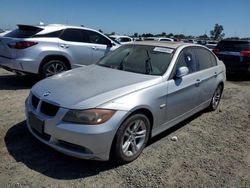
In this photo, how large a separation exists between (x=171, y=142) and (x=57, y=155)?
1786mm

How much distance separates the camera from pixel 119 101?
3344 millimetres

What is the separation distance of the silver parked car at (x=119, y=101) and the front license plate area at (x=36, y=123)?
13mm

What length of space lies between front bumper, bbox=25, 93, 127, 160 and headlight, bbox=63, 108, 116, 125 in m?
0.05

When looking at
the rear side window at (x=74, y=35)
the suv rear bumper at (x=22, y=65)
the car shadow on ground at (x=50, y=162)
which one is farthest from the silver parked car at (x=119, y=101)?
the rear side window at (x=74, y=35)

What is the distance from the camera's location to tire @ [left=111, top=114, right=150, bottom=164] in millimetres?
3363

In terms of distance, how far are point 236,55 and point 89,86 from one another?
8543 millimetres

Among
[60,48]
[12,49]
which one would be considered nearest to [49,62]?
[60,48]

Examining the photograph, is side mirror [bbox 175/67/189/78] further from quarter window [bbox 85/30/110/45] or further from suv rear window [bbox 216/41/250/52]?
suv rear window [bbox 216/41/250/52]

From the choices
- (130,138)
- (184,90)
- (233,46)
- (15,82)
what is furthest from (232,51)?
(130,138)

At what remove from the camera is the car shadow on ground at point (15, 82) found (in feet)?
23.9

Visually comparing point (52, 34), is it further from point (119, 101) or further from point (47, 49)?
point (119, 101)

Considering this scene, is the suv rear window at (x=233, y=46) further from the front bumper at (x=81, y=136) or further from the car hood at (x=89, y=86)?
the front bumper at (x=81, y=136)

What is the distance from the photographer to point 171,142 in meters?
4.43

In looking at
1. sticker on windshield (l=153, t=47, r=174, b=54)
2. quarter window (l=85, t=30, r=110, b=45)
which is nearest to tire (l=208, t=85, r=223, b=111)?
sticker on windshield (l=153, t=47, r=174, b=54)
